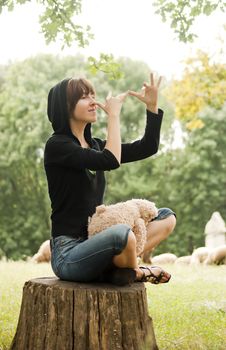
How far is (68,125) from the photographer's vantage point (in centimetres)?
430

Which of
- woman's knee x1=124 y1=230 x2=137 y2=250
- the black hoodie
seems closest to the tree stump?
woman's knee x1=124 y1=230 x2=137 y2=250

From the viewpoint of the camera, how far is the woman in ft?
12.5

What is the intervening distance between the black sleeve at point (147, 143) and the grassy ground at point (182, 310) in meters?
1.62

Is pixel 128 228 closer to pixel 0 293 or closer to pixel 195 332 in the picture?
pixel 195 332

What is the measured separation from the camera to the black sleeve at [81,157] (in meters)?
4.00

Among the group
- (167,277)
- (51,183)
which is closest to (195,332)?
(167,277)

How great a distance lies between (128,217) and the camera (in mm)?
4137

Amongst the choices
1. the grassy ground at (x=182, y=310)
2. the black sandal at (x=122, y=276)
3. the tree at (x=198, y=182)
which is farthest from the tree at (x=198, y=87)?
the black sandal at (x=122, y=276)

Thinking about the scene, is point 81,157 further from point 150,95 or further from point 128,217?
point 150,95

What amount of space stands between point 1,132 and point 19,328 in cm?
2014

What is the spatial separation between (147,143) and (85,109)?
0.73 meters

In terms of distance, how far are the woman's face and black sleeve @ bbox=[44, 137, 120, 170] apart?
270 mm

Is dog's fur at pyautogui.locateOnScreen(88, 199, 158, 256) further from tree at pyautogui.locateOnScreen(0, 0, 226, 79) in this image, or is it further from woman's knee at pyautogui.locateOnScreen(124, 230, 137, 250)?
tree at pyautogui.locateOnScreen(0, 0, 226, 79)

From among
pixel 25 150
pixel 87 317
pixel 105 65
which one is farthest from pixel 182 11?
pixel 25 150
